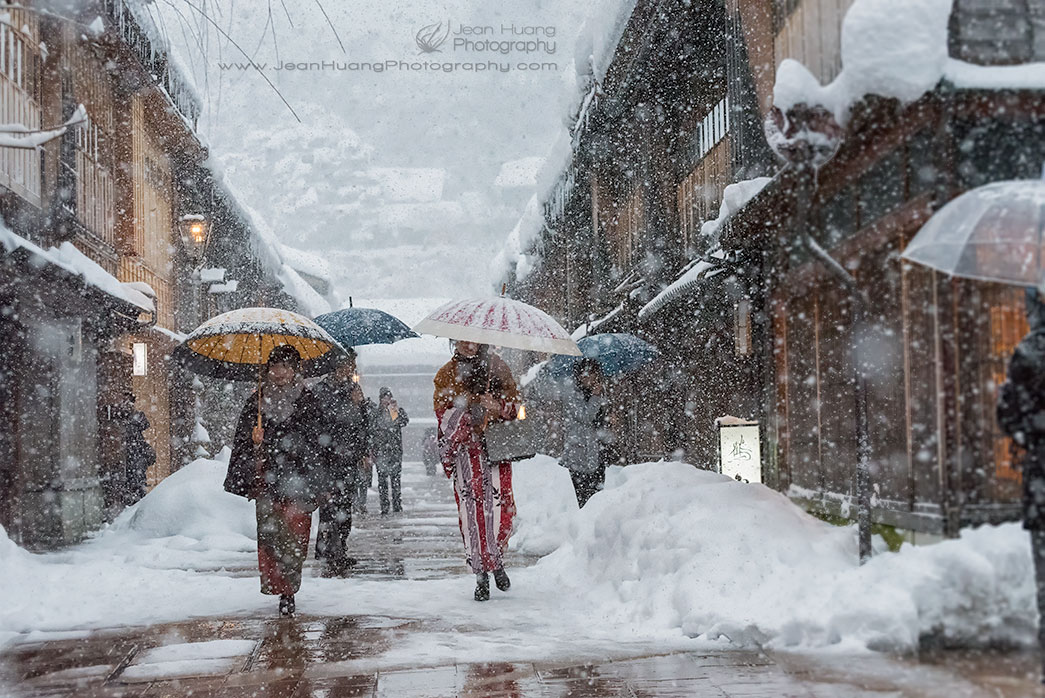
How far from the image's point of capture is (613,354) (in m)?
15.1

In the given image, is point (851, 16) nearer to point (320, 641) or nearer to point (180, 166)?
point (320, 641)

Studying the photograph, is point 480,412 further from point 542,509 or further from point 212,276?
point 212,276

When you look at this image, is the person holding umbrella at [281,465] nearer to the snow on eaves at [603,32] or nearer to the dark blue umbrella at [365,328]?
the dark blue umbrella at [365,328]

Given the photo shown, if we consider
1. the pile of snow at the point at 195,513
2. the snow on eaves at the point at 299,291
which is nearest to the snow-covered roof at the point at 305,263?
the snow on eaves at the point at 299,291

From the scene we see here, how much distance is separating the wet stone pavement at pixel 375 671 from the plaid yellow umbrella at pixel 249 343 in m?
3.11

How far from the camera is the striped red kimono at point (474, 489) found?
8727 mm

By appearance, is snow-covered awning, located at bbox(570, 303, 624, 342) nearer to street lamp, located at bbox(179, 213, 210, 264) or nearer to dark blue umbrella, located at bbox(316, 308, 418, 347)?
dark blue umbrella, located at bbox(316, 308, 418, 347)

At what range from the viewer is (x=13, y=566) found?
9758mm

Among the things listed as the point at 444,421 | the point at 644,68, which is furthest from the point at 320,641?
the point at 644,68

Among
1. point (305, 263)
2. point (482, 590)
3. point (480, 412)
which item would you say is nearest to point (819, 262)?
point (480, 412)

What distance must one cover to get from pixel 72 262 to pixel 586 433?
658cm

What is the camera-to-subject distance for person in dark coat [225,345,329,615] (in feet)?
26.6

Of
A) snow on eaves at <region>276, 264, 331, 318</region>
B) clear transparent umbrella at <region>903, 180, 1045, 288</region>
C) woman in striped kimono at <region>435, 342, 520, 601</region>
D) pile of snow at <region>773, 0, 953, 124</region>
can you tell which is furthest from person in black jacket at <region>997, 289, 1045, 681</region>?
snow on eaves at <region>276, 264, 331, 318</region>

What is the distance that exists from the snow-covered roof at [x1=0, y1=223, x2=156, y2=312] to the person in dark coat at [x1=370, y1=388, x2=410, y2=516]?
4.64 m
